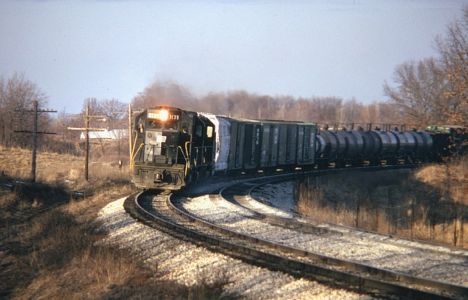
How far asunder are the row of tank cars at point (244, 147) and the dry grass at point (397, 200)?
3.28 m

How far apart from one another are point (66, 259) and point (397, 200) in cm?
1990

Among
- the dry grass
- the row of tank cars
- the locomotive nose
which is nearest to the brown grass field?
the locomotive nose

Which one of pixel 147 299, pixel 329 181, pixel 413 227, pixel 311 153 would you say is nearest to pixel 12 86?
pixel 311 153

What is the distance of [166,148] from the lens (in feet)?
61.6

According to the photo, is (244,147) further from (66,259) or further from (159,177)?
(66,259)

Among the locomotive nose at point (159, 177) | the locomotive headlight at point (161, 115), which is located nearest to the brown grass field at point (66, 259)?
the locomotive nose at point (159, 177)

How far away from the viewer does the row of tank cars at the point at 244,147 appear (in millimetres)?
18703

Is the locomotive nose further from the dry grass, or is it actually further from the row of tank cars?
the dry grass

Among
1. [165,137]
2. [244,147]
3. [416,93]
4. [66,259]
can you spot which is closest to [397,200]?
[244,147]

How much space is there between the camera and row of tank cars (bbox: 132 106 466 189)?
1870cm

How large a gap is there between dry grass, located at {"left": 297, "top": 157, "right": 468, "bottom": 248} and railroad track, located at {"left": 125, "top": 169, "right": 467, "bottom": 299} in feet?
16.1

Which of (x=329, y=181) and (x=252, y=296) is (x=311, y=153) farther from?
(x=252, y=296)

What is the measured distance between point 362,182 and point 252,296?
2438 centimetres

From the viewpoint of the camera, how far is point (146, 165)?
18.7 meters
